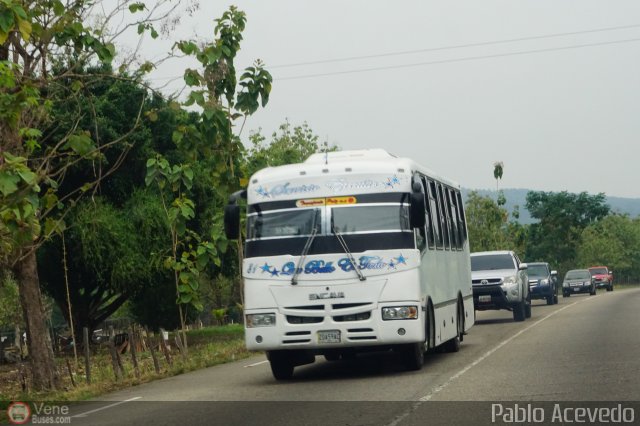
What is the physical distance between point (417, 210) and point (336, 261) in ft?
4.44

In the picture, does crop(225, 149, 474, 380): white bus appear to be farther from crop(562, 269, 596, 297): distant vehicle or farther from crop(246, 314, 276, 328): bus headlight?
crop(562, 269, 596, 297): distant vehicle

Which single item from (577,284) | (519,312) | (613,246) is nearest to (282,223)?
(519,312)

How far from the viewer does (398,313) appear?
631 inches

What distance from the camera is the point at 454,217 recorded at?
22.5m

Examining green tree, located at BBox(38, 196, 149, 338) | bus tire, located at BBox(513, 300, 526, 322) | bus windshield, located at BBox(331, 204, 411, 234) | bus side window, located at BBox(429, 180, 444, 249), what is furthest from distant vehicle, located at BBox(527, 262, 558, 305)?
bus windshield, located at BBox(331, 204, 411, 234)

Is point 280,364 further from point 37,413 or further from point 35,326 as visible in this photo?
point 35,326

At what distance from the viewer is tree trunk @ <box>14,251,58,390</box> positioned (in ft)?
73.6

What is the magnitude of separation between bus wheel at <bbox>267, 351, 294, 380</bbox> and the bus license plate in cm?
121

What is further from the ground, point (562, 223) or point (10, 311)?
point (562, 223)

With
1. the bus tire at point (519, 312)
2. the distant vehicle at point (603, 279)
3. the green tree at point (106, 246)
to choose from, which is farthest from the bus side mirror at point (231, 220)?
the distant vehicle at point (603, 279)

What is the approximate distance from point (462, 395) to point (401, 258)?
341cm

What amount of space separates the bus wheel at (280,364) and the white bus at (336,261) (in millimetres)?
15

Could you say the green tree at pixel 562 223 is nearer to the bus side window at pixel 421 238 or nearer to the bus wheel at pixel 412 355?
the bus side window at pixel 421 238

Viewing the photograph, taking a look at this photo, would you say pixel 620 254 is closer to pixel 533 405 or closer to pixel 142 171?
pixel 142 171
